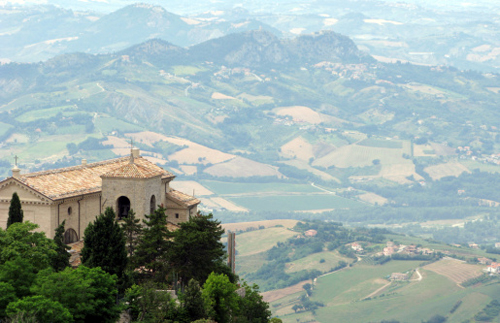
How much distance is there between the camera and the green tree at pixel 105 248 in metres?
79.9

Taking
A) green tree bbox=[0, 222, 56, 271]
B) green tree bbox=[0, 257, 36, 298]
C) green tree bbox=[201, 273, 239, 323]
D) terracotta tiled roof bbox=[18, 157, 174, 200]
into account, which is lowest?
green tree bbox=[201, 273, 239, 323]

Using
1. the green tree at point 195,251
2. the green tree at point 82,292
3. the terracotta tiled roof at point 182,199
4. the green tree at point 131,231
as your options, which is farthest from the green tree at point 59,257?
the terracotta tiled roof at point 182,199

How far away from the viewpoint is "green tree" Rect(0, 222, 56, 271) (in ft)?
247

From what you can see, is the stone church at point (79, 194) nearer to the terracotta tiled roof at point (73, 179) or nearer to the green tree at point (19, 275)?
the terracotta tiled roof at point (73, 179)

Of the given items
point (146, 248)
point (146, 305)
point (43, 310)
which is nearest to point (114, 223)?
point (146, 248)

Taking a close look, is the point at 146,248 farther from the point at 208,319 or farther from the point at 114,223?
the point at 208,319

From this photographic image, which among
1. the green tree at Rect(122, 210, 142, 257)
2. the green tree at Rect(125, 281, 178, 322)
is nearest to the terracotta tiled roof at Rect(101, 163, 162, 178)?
the green tree at Rect(122, 210, 142, 257)

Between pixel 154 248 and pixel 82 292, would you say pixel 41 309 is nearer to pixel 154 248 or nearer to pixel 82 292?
pixel 82 292

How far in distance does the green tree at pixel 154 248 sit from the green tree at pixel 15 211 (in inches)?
408

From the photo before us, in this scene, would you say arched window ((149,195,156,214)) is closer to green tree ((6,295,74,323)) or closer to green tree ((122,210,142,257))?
green tree ((122,210,142,257))

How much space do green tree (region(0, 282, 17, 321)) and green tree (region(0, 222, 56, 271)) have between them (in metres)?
4.67

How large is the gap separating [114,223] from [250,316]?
1520 cm

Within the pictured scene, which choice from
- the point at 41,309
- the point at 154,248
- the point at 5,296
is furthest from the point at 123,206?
the point at 41,309

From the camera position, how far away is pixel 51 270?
241ft
